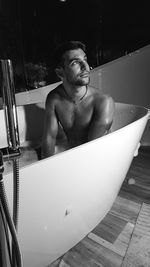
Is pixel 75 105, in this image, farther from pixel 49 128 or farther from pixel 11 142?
pixel 11 142

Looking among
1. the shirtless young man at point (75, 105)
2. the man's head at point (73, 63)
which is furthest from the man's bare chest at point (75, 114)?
the man's head at point (73, 63)

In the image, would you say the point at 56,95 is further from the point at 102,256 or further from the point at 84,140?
the point at 102,256

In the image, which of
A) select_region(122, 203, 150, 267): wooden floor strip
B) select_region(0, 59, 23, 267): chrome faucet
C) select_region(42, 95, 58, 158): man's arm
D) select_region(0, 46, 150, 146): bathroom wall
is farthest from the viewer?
select_region(0, 46, 150, 146): bathroom wall

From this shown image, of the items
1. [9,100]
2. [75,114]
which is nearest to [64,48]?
[75,114]

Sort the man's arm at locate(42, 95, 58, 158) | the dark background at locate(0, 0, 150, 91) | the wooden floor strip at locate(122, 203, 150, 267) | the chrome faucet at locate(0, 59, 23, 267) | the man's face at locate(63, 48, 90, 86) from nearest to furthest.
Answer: the chrome faucet at locate(0, 59, 23, 267), the wooden floor strip at locate(122, 203, 150, 267), the man's face at locate(63, 48, 90, 86), the man's arm at locate(42, 95, 58, 158), the dark background at locate(0, 0, 150, 91)

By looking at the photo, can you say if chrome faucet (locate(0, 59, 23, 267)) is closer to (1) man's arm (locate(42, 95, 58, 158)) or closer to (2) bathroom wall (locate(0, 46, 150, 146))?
(1) man's arm (locate(42, 95, 58, 158))

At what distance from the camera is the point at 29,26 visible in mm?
1671

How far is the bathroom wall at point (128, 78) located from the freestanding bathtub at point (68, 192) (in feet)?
3.24

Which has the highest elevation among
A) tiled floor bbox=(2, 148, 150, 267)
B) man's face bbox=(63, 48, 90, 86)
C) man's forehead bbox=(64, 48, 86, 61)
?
man's forehead bbox=(64, 48, 86, 61)

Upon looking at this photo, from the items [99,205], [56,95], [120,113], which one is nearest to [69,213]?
[99,205]

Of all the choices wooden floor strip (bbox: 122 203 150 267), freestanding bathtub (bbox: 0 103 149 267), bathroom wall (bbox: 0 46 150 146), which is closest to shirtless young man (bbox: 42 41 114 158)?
freestanding bathtub (bbox: 0 103 149 267)

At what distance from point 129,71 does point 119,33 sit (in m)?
0.31

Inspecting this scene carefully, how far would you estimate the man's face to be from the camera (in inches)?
44.3

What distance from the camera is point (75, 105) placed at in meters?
1.23
